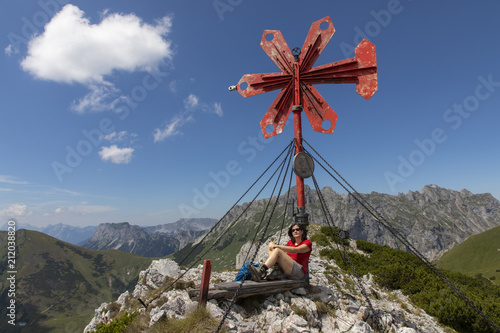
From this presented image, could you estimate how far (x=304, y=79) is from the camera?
10.5 m

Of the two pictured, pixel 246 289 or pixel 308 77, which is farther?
pixel 308 77

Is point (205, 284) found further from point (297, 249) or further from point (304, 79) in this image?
point (304, 79)

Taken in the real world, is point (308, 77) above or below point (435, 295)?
above

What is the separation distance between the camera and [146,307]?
323 inches

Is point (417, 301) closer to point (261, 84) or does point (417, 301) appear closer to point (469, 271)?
point (261, 84)

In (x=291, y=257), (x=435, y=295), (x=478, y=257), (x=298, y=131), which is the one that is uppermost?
(x=298, y=131)

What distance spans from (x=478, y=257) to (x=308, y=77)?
183218 mm

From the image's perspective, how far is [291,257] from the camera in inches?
355

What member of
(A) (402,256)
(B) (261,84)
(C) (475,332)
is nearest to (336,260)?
(A) (402,256)

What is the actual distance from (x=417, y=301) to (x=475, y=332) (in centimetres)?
298

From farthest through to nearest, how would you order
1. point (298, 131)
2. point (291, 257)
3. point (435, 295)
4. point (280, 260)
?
point (435, 295)
point (298, 131)
point (291, 257)
point (280, 260)

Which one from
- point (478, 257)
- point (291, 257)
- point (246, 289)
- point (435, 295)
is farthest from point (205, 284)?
point (478, 257)

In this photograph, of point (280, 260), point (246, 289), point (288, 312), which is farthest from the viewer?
point (280, 260)

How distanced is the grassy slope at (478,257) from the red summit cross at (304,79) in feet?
479
